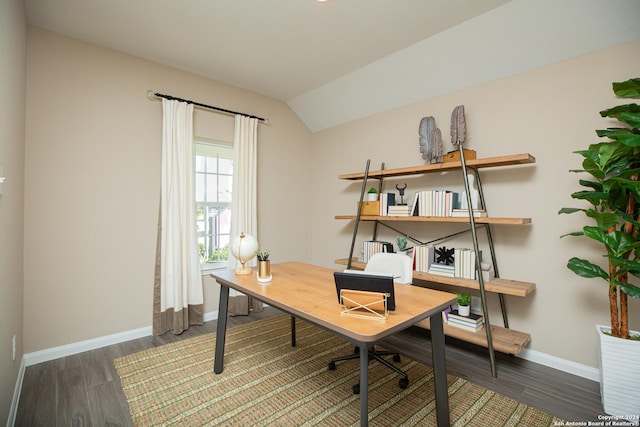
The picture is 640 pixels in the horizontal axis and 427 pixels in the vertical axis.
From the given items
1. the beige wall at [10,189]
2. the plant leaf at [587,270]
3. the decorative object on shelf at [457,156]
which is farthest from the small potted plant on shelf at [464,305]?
the beige wall at [10,189]

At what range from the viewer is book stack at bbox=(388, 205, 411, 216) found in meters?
2.98

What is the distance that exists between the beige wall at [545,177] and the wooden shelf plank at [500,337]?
160mm

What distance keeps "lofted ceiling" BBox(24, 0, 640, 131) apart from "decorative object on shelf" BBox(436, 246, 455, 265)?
157 centimetres

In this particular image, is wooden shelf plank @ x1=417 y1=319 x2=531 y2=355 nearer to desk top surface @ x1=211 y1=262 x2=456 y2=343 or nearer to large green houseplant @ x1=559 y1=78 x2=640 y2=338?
large green houseplant @ x1=559 y1=78 x2=640 y2=338

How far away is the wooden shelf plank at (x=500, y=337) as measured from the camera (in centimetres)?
225

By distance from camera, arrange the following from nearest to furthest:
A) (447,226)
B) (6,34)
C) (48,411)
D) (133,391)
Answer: (6,34) < (48,411) < (133,391) < (447,226)

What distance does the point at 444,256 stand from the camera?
2.79 meters

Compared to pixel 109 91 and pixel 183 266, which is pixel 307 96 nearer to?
pixel 109 91

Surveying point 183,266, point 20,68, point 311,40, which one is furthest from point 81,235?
point 311,40

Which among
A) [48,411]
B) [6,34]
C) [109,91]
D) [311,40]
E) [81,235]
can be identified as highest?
[311,40]

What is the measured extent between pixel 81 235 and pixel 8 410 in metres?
1.42

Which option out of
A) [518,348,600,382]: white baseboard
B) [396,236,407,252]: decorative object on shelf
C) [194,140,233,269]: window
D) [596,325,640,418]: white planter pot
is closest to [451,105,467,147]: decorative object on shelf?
[396,236,407,252]: decorative object on shelf

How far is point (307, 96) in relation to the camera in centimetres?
394

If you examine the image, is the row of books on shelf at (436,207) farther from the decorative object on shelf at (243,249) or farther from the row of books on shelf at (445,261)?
the decorative object on shelf at (243,249)
